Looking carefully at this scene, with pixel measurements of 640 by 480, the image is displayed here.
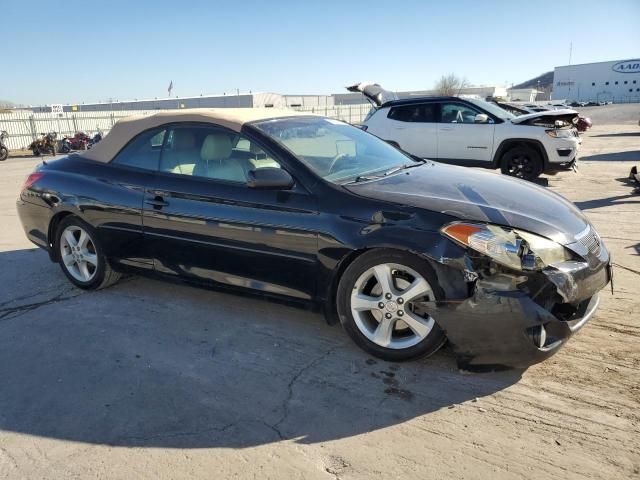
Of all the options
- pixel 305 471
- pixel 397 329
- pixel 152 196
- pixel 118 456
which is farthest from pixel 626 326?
pixel 152 196

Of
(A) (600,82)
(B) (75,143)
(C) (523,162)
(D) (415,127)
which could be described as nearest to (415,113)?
(D) (415,127)

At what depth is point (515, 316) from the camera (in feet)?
9.23

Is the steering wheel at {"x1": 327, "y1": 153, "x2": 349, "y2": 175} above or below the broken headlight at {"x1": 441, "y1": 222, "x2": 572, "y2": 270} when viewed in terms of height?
above

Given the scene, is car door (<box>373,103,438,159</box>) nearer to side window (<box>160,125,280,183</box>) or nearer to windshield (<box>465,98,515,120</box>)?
windshield (<box>465,98,515,120</box>)

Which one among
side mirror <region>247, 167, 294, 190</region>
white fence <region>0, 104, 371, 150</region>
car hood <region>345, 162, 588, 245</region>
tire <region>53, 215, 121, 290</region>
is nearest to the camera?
car hood <region>345, 162, 588, 245</region>

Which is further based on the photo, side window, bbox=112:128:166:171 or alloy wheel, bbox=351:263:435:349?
side window, bbox=112:128:166:171

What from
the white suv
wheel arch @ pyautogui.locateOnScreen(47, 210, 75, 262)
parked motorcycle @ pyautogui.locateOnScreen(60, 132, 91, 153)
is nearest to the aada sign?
parked motorcycle @ pyautogui.locateOnScreen(60, 132, 91, 153)

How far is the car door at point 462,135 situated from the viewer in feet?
33.5

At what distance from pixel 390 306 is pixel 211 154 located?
1.86 m

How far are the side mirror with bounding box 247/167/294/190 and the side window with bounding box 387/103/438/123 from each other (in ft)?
26.7

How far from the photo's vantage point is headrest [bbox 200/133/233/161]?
12.9ft

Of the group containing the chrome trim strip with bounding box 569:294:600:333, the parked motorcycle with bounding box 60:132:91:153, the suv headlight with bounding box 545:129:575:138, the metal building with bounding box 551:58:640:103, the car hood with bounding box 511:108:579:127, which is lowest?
the chrome trim strip with bounding box 569:294:600:333

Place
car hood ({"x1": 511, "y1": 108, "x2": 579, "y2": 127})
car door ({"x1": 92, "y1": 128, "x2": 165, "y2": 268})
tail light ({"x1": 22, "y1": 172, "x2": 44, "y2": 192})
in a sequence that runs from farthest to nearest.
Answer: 1. car hood ({"x1": 511, "y1": 108, "x2": 579, "y2": 127})
2. tail light ({"x1": 22, "y1": 172, "x2": 44, "y2": 192})
3. car door ({"x1": 92, "y1": 128, "x2": 165, "y2": 268})

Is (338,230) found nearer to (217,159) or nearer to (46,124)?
(217,159)
